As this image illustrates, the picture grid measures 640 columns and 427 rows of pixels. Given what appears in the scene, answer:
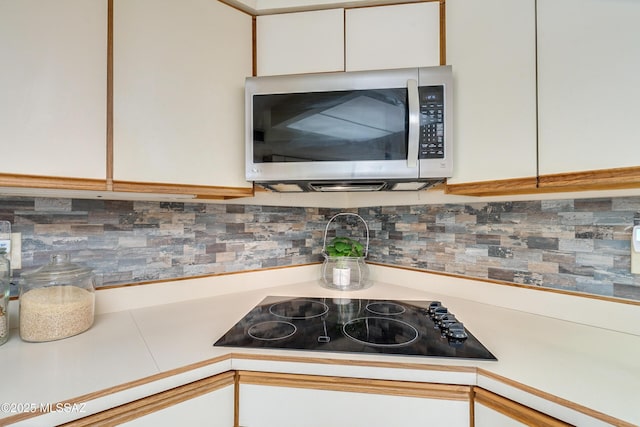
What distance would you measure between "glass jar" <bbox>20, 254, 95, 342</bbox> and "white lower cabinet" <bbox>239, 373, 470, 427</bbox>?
575 millimetres

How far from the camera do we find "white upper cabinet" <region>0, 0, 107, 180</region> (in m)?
0.73

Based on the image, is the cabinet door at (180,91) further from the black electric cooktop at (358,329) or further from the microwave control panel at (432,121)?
the microwave control panel at (432,121)

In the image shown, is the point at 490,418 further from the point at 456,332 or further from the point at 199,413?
the point at 199,413

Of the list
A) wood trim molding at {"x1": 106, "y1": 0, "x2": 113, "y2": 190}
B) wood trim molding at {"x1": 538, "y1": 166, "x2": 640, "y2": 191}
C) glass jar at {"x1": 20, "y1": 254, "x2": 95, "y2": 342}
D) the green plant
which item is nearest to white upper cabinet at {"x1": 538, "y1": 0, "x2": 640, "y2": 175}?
wood trim molding at {"x1": 538, "y1": 166, "x2": 640, "y2": 191}

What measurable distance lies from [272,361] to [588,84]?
1.11 meters

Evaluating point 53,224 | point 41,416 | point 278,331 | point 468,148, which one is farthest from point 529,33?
point 53,224

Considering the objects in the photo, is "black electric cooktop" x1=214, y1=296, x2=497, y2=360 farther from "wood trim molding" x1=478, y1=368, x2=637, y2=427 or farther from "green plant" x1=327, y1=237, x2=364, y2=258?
"green plant" x1=327, y1=237, x2=364, y2=258

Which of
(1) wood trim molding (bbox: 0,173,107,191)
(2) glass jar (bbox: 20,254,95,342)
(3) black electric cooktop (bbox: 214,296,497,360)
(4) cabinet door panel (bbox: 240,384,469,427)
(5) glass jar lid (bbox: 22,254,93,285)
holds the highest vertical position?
(1) wood trim molding (bbox: 0,173,107,191)

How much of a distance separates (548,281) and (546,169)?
0.51m

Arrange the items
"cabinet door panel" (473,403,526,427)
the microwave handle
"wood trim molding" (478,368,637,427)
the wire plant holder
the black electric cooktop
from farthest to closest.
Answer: the wire plant holder < the microwave handle < the black electric cooktop < "cabinet door panel" (473,403,526,427) < "wood trim molding" (478,368,637,427)

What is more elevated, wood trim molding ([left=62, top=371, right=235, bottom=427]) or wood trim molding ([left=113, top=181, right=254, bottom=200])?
wood trim molding ([left=113, top=181, right=254, bottom=200])

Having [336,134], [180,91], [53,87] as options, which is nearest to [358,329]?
[336,134]

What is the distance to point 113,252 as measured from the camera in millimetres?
1126

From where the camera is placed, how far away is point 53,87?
0.77 meters
